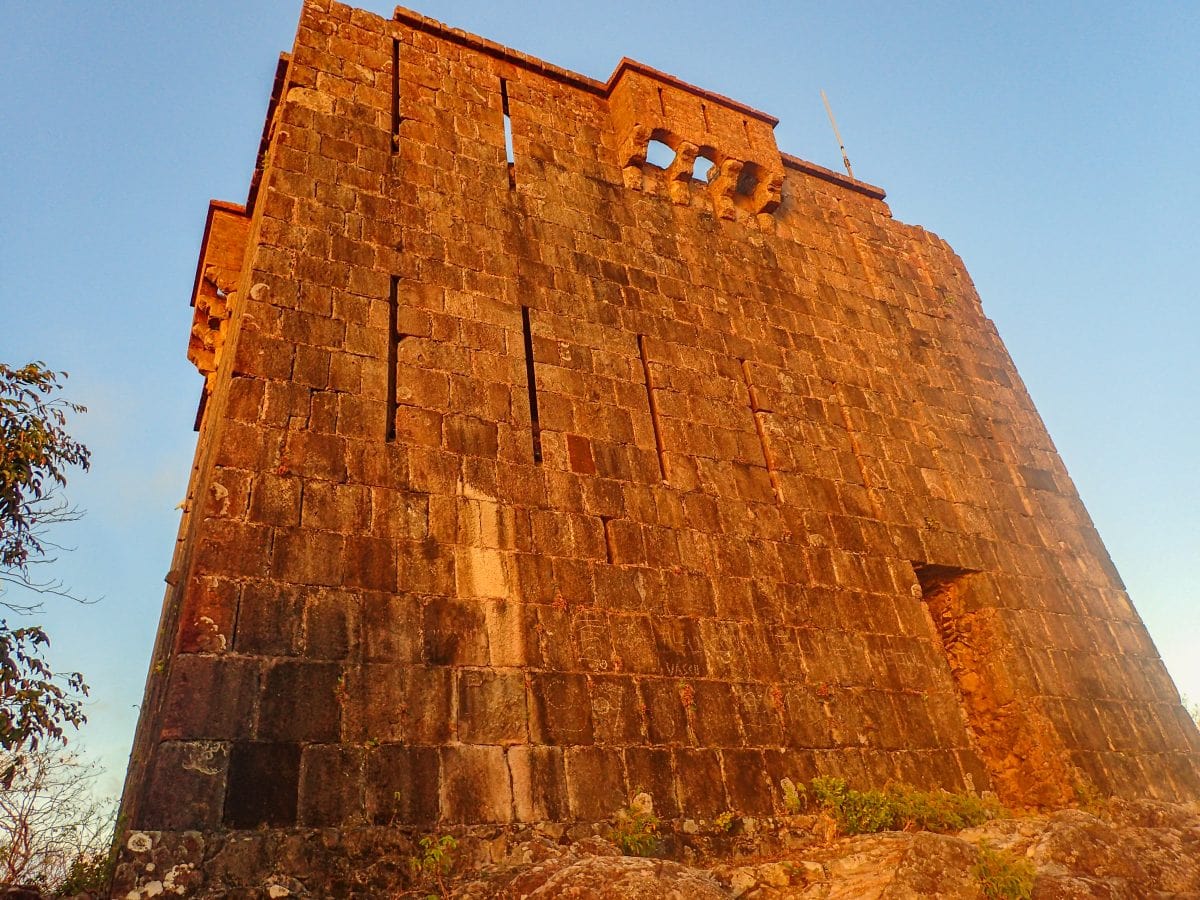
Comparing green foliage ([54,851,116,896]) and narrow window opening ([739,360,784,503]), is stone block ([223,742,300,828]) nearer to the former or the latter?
green foliage ([54,851,116,896])

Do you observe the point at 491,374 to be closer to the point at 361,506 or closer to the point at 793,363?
the point at 361,506

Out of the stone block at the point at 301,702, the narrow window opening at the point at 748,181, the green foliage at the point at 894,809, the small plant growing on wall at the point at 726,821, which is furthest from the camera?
the narrow window opening at the point at 748,181

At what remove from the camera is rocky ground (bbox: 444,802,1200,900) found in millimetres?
4078

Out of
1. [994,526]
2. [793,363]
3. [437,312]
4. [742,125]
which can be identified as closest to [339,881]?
[437,312]

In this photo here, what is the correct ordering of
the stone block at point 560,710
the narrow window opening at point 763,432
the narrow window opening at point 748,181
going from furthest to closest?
the narrow window opening at point 748,181, the narrow window opening at point 763,432, the stone block at point 560,710

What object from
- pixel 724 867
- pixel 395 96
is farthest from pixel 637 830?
pixel 395 96

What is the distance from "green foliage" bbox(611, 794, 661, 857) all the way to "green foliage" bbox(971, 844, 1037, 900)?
6.15 feet

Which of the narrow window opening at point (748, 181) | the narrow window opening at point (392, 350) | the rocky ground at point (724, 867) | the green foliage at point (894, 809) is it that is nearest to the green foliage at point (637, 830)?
the rocky ground at point (724, 867)

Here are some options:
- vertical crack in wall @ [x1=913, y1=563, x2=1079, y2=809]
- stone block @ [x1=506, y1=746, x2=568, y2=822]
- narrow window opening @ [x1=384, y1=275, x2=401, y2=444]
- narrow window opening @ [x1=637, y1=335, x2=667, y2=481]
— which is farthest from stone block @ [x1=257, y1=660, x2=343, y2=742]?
vertical crack in wall @ [x1=913, y1=563, x2=1079, y2=809]

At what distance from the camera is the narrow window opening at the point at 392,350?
6.14 metres

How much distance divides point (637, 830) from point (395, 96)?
729cm

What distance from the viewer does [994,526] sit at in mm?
9086

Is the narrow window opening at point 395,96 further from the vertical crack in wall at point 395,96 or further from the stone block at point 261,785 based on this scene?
the stone block at point 261,785

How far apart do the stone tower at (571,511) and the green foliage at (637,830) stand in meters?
0.21
